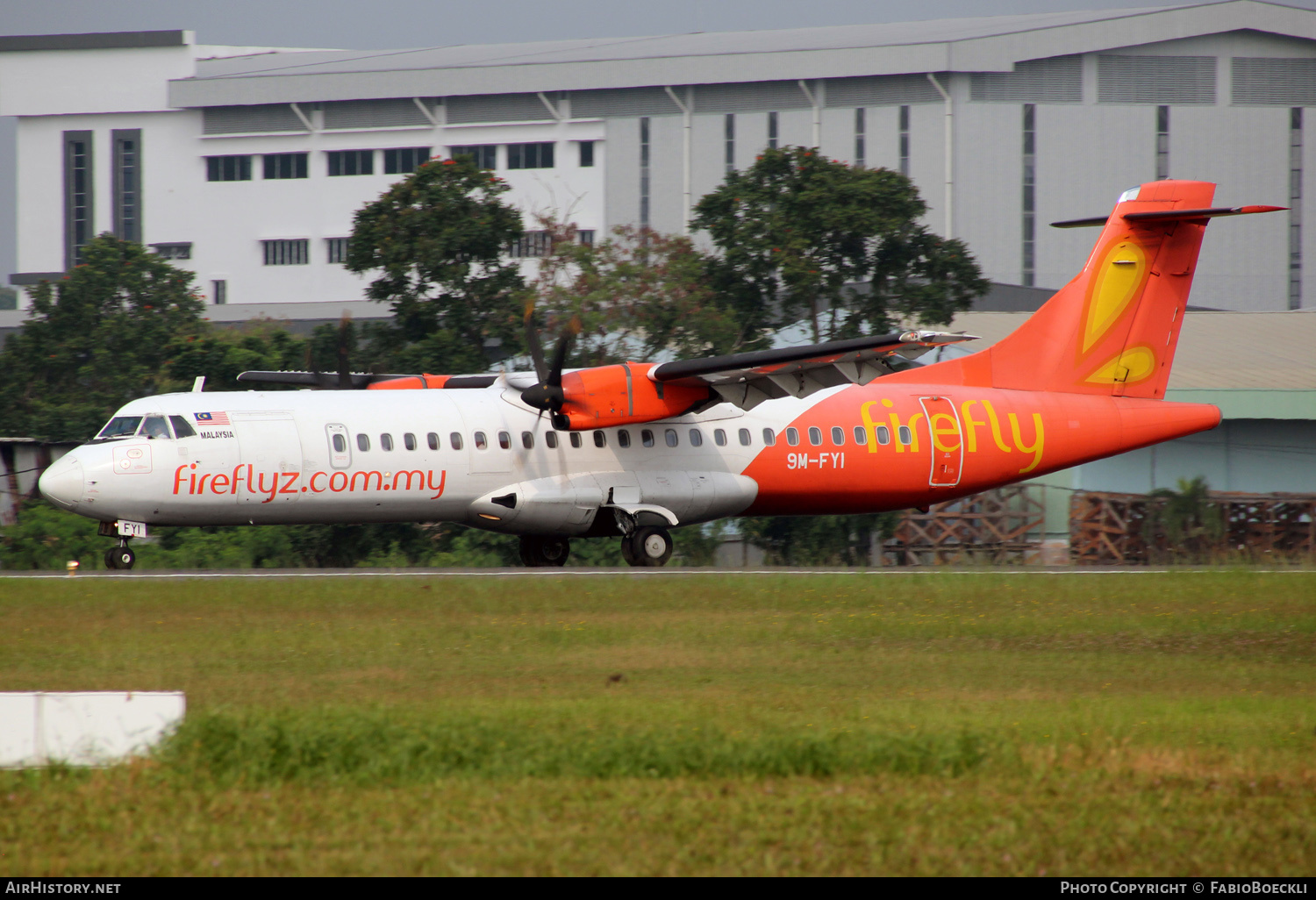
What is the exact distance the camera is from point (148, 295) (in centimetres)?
4831

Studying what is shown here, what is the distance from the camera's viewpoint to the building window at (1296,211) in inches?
3268

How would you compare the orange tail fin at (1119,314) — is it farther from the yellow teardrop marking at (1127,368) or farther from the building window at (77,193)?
the building window at (77,193)

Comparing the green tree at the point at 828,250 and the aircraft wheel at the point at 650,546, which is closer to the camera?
the aircraft wheel at the point at 650,546

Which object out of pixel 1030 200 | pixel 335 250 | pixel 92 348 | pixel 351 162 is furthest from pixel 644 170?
pixel 92 348

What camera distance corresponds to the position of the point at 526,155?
90.1m

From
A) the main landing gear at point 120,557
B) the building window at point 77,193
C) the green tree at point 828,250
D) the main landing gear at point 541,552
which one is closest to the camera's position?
the main landing gear at point 120,557

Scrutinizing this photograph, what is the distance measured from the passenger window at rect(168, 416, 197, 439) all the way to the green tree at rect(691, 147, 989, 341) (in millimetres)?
20765

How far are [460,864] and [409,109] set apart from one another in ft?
287

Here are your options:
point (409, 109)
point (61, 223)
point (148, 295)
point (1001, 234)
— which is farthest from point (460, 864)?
point (61, 223)

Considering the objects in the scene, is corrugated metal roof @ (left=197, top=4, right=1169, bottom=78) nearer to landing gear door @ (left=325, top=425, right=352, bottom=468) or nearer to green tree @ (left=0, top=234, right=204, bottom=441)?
green tree @ (left=0, top=234, right=204, bottom=441)

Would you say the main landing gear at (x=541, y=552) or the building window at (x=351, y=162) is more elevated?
the building window at (x=351, y=162)

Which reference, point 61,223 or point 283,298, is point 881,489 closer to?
point 283,298

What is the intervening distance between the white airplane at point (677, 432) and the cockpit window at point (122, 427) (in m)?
0.04

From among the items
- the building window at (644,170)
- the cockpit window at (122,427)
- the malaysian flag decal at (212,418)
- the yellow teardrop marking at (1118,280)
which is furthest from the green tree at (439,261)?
the building window at (644,170)
